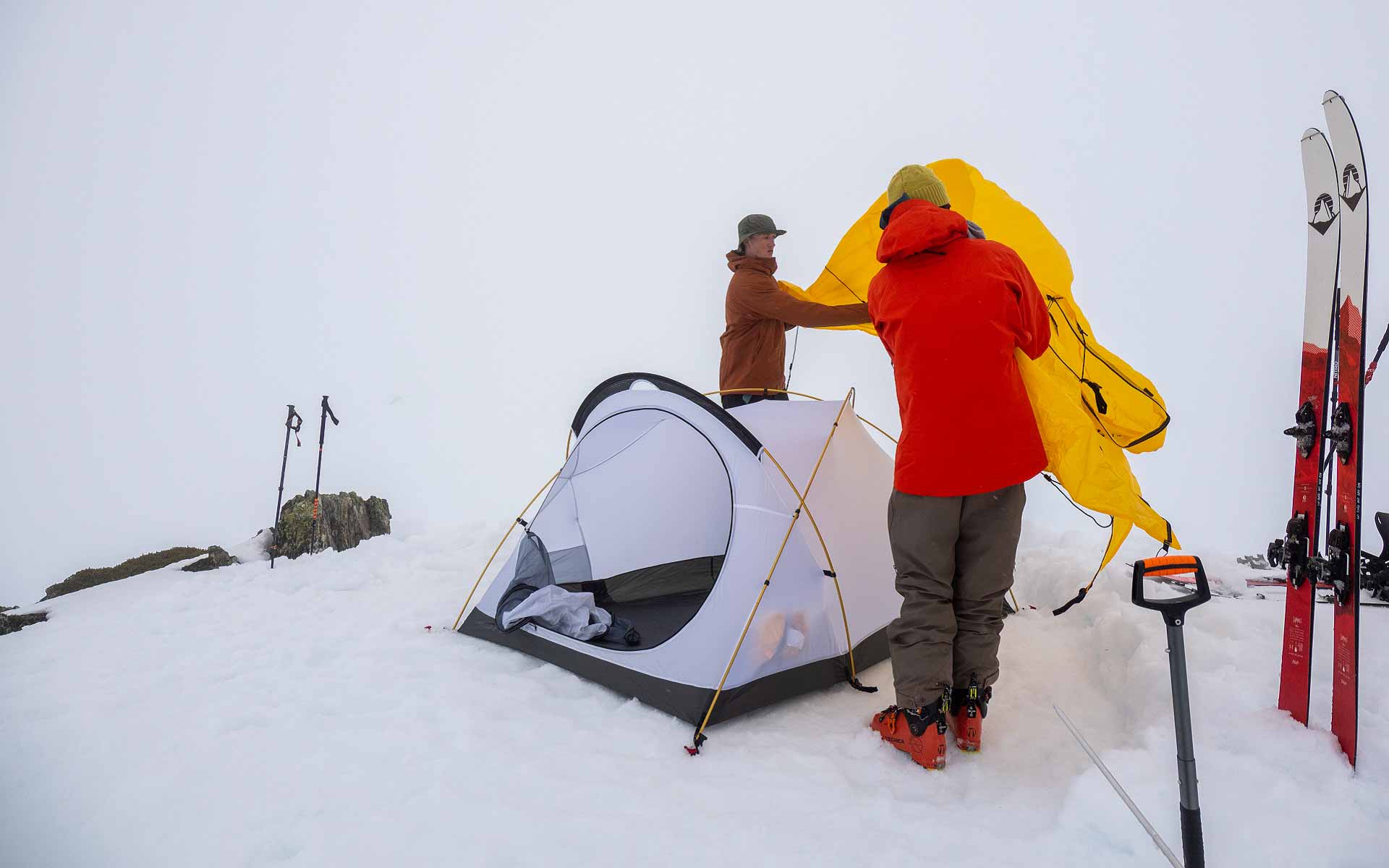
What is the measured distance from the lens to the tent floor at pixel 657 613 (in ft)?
12.8

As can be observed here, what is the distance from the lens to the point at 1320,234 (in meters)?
2.70

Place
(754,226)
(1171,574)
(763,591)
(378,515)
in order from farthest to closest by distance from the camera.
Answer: (378,515) < (754,226) < (763,591) < (1171,574)

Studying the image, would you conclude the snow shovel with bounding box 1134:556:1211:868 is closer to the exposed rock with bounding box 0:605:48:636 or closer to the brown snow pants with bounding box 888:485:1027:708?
the brown snow pants with bounding box 888:485:1027:708

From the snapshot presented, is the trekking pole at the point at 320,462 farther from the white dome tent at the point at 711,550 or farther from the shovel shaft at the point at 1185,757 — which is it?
the shovel shaft at the point at 1185,757

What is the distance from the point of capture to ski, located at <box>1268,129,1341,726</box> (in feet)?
8.57

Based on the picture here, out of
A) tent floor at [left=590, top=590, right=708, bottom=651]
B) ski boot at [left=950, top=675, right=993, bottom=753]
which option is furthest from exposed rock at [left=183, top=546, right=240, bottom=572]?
ski boot at [left=950, top=675, right=993, bottom=753]

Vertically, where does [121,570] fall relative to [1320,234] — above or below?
below

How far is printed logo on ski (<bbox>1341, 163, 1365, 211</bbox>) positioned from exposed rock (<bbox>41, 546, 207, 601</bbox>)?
7.35m

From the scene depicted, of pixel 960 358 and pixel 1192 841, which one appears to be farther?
pixel 960 358

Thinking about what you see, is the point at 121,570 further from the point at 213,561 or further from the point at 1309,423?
the point at 1309,423

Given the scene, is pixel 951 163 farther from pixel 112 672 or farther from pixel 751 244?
pixel 112 672

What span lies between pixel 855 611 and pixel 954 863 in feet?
4.89

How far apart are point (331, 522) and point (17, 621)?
2183 millimetres

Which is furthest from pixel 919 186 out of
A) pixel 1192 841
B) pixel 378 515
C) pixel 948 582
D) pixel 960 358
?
pixel 378 515
